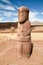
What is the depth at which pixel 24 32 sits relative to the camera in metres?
9.99

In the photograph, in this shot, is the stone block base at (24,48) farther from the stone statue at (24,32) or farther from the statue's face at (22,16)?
the statue's face at (22,16)

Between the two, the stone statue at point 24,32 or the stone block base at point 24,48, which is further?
the stone block base at point 24,48

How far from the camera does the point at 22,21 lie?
9922 mm

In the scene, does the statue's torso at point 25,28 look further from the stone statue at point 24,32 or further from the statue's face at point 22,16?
the statue's face at point 22,16

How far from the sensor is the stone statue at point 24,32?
32.5 feet

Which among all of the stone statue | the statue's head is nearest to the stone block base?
the stone statue

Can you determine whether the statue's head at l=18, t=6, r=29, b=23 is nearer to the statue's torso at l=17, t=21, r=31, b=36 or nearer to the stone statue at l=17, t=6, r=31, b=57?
the stone statue at l=17, t=6, r=31, b=57

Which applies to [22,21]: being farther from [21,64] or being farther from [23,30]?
[21,64]

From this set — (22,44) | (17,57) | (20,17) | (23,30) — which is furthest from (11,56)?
(20,17)

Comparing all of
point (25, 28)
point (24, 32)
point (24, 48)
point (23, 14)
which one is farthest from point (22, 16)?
point (24, 48)

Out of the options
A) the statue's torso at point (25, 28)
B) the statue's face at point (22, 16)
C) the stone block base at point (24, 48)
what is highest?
the statue's face at point (22, 16)

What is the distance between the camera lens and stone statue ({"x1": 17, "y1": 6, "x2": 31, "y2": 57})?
9.91 metres

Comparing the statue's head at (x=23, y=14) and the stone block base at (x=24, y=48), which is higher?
the statue's head at (x=23, y=14)

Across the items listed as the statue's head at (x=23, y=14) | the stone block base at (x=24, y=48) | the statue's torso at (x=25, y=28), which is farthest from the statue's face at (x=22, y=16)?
the stone block base at (x=24, y=48)
